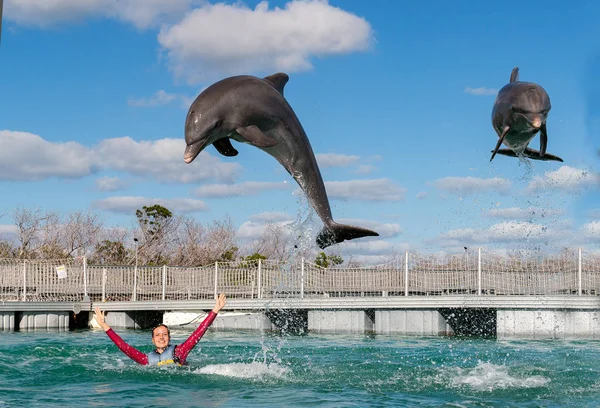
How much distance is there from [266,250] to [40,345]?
1104 inches

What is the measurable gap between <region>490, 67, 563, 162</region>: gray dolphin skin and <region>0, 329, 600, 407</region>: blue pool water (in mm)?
2891

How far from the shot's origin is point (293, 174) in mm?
8125

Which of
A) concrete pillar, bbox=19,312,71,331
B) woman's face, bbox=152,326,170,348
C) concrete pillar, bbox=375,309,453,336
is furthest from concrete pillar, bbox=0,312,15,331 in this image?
woman's face, bbox=152,326,170,348

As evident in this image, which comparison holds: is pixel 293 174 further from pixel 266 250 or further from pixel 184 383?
pixel 266 250

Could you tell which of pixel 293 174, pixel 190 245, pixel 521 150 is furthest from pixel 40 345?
pixel 190 245

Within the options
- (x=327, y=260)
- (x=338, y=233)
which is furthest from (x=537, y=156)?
(x=327, y=260)

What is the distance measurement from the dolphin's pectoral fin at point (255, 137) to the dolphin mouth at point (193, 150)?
36 cm

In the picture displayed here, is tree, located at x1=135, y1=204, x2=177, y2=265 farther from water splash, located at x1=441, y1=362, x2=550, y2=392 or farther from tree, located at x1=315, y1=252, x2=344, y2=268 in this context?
water splash, located at x1=441, y1=362, x2=550, y2=392

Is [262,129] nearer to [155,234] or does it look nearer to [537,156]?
[537,156]

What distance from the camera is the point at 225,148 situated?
25.3 ft

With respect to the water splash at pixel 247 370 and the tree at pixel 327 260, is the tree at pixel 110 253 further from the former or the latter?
the water splash at pixel 247 370

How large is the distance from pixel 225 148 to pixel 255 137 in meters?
0.48

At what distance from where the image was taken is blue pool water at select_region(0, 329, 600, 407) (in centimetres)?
930

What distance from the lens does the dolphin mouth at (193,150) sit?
7.09 m
